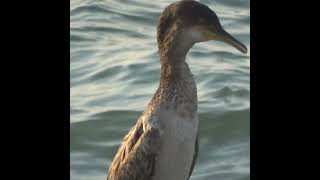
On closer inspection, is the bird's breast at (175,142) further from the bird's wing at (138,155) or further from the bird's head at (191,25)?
the bird's head at (191,25)

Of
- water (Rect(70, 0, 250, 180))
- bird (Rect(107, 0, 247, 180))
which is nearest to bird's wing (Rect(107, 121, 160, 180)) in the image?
bird (Rect(107, 0, 247, 180))

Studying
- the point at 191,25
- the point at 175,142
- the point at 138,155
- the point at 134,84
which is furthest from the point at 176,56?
the point at 134,84

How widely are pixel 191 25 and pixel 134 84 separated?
4295 millimetres

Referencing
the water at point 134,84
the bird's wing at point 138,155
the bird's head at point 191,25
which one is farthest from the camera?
the water at point 134,84

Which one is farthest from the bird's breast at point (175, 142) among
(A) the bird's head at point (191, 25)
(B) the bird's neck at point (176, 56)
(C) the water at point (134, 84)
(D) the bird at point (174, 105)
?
(C) the water at point (134, 84)

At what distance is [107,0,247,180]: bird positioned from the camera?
4609 mm

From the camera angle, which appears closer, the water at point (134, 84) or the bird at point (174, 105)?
the bird at point (174, 105)

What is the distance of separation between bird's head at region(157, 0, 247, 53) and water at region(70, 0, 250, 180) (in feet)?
8.96

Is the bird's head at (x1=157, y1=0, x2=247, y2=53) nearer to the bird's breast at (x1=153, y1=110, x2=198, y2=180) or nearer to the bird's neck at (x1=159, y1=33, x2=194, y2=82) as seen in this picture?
the bird's neck at (x1=159, y1=33, x2=194, y2=82)

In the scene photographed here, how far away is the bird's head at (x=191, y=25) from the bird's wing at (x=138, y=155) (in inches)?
19.9

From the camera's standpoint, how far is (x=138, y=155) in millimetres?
4805

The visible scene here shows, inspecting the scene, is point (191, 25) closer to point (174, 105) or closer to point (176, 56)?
point (176, 56)

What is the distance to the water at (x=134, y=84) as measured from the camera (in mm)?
7668
